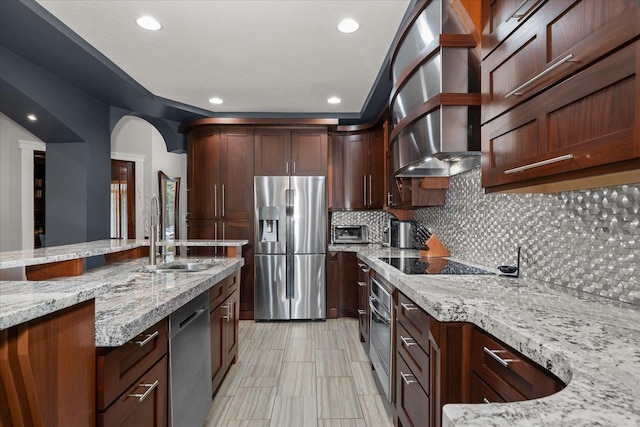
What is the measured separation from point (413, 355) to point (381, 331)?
0.76m

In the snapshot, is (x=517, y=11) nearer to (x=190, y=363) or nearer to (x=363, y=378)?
(x=190, y=363)

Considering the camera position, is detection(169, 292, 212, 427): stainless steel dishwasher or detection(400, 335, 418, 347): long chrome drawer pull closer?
detection(169, 292, 212, 427): stainless steel dishwasher

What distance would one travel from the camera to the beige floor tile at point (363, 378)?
8.48ft

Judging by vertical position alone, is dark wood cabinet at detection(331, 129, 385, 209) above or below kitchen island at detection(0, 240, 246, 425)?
above

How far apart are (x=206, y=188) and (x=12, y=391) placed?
13.3 ft

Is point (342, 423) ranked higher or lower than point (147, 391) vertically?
lower

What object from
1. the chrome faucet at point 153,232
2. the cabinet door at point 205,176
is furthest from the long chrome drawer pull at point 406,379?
the cabinet door at point 205,176

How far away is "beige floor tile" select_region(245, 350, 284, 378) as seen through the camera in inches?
113

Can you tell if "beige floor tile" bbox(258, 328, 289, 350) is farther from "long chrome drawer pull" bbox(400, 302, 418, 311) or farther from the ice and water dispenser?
A: "long chrome drawer pull" bbox(400, 302, 418, 311)

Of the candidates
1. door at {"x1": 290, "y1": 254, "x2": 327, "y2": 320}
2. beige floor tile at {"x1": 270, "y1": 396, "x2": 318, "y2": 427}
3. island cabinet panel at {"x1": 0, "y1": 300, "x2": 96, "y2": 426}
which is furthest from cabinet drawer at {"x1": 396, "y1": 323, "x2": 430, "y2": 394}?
door at {"x1": 290, "y1": 254, "x2": 327, "y2": 320}

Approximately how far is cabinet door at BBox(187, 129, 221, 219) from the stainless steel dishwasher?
2.64 metres

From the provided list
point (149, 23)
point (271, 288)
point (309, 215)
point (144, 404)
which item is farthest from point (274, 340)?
point (149, 23)

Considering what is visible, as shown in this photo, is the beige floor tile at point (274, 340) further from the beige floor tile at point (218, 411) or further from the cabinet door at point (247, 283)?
the beige floor tile at point (218, 411)

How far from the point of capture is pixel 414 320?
1.63 metres
